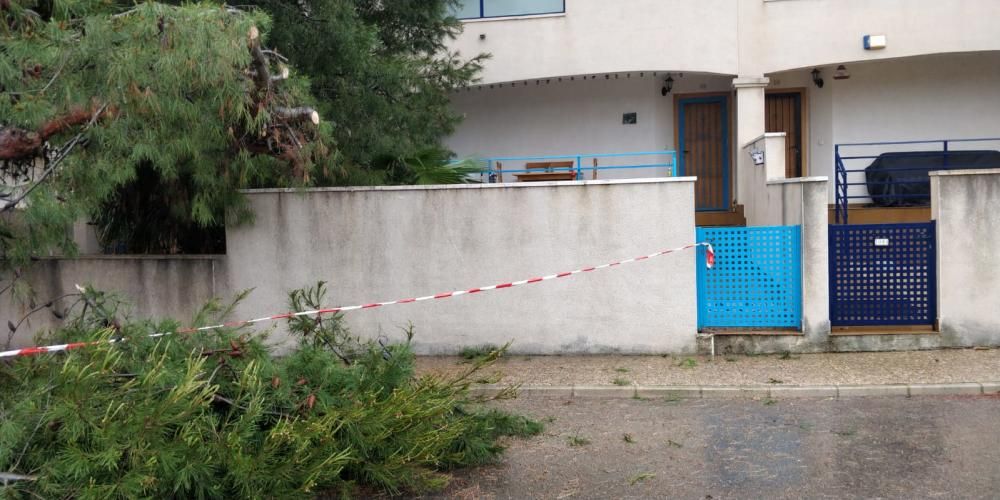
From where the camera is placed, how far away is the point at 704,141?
728 inches

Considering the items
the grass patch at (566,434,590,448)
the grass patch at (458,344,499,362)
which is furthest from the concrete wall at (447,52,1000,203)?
the grass patch at (566,434,590,448)

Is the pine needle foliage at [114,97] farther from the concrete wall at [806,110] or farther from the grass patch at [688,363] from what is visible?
the concrete wall at [806,110]

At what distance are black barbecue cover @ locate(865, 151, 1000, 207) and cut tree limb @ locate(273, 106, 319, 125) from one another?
10.4 m

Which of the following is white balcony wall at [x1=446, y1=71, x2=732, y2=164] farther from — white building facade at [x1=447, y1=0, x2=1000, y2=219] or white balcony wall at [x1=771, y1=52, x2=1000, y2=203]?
white balcony wall at [x1=771, y1=52, x2=1000, y2=203]

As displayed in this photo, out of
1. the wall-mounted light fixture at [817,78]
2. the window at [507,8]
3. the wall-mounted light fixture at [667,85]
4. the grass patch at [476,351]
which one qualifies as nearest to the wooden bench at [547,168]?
the wall-mounted light fixture at [667,85]

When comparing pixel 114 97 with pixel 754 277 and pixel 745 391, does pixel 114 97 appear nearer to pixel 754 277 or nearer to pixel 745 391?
pixel 745 391

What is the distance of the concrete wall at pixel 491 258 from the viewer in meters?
11.6

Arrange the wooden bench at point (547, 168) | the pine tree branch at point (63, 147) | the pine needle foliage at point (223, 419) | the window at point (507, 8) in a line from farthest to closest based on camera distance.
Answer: the window at point (507, 8)
the wooden bench at point (547, 168)
the pine tree branch at point (63, 147)
the pine needle foliage at point (223, 419)

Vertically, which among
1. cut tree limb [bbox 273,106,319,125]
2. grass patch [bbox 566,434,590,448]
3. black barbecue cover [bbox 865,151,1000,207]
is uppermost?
cut tree limb [bbox 273,106,319,125]

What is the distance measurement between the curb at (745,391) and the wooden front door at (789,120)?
904cm

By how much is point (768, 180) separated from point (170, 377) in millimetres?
9914

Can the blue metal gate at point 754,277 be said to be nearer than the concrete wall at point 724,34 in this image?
Yes

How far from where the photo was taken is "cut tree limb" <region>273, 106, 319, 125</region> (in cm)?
928

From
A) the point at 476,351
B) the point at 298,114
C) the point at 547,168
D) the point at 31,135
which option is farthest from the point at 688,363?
the point at 31,135
